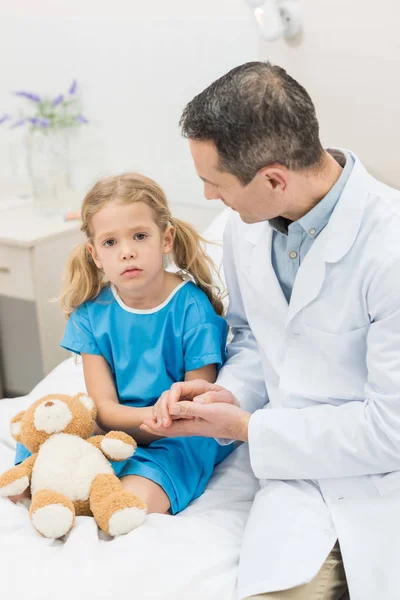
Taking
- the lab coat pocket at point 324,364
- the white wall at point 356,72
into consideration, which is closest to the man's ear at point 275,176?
the lab coat pocket at point 324,364

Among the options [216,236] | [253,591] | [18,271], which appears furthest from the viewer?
[18,271]

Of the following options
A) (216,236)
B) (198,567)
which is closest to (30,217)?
(216,236)

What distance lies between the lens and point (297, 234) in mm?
1311

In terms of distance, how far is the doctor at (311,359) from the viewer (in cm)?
114

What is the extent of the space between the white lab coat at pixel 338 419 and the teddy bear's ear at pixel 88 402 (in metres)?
0.33

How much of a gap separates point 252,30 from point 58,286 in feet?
3.56

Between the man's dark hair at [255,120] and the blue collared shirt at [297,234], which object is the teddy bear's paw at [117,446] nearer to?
the blue collared shirt at [297,234]

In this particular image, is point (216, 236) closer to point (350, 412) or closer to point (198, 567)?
point (350, 412)

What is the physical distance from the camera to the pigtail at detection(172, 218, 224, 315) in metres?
1.56

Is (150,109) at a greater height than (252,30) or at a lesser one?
lesser

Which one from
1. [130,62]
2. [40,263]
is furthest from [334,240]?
[130,62]

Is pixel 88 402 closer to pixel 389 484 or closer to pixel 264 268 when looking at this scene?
pixel 264 268

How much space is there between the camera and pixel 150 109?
8.51 ft

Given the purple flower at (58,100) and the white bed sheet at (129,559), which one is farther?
the purple flower at (58,100)
